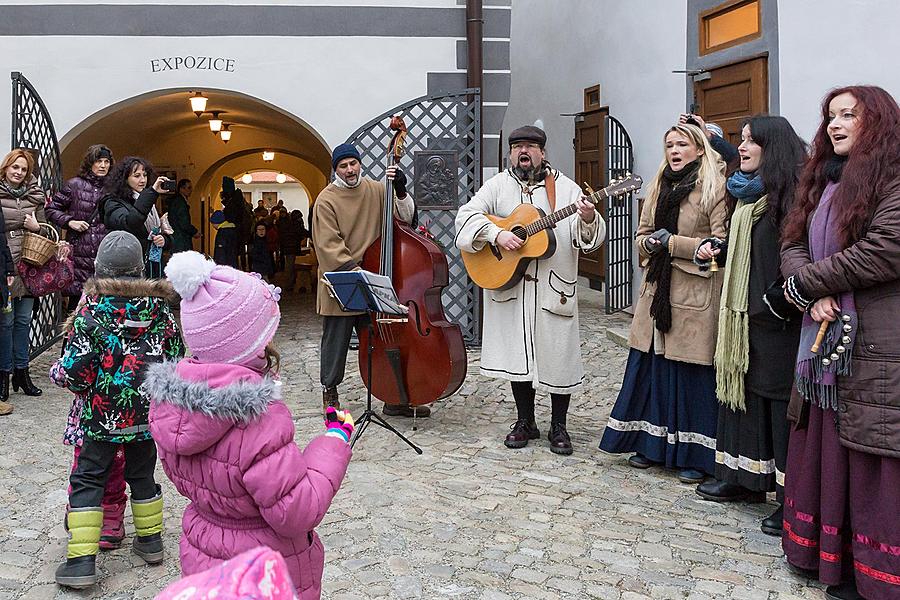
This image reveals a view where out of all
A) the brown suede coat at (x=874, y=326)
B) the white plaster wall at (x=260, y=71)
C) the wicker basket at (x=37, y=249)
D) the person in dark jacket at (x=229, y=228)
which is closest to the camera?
the brown suede coat at (x=874, y=326)

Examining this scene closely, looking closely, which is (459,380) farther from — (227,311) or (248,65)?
(248,65)

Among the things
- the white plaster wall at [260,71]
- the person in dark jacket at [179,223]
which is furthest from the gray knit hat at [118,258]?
the person in dark jacket at [179,223]

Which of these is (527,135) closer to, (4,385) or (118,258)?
(118,258)

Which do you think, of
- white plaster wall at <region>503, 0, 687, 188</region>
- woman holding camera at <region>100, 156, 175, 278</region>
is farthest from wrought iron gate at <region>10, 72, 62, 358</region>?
white plaster wall at <region>503, 0, 687, 188</region>

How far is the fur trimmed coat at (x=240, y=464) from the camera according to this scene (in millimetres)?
2336

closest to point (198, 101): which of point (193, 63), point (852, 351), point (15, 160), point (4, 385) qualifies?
point (193, 63)

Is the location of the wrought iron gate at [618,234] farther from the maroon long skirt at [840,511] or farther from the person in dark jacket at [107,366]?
the person in dark jacket at [107,366]

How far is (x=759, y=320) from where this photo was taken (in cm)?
411

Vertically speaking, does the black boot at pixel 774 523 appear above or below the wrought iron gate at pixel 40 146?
below

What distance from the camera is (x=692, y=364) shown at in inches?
185

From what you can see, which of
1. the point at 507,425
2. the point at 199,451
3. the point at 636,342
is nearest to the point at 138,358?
the point at 199,451

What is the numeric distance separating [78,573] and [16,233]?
355 centimetres

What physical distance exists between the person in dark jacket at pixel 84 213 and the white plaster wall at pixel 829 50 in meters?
4.97

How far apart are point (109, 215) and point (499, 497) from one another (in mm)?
3450
